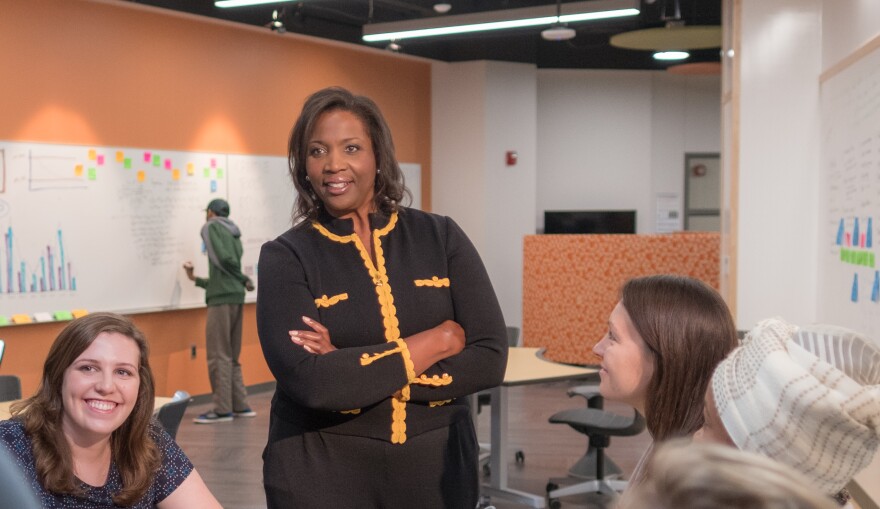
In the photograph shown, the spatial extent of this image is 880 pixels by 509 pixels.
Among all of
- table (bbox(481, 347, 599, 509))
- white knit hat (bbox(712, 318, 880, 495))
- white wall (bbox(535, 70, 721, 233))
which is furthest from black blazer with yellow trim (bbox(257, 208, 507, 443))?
white wall (bbox(535, 70, 721, 233))

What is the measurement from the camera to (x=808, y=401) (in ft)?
3.70

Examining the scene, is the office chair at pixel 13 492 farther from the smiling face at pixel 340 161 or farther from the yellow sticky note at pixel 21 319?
the yellow sticky note at pixel 21 319

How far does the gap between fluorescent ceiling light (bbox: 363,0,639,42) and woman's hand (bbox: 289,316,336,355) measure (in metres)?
6.31

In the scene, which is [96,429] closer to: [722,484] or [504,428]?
[722,484]

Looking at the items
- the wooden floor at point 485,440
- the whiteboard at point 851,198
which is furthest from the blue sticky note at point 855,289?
the wooden floor at point 485,440

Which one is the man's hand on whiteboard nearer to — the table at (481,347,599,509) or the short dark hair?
the table at (481,347,599,509)

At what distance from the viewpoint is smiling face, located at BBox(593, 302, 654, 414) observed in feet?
5.62

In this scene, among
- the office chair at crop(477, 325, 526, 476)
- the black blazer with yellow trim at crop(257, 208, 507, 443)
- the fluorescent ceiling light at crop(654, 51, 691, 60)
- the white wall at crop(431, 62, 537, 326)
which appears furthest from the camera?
the white wall at crop(431, 62, 537, 326)

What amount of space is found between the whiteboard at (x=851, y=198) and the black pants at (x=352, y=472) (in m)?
2.43

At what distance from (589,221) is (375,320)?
32.3 ft

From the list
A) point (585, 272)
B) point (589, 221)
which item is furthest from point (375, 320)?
point (589, 221)

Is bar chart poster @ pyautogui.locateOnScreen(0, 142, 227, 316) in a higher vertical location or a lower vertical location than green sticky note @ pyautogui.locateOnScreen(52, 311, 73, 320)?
higher

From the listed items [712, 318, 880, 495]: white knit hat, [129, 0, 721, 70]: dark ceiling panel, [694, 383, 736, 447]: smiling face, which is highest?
[129, 0, 721, 70]: dark ceiling panel

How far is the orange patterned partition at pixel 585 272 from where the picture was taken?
29.2 ft
